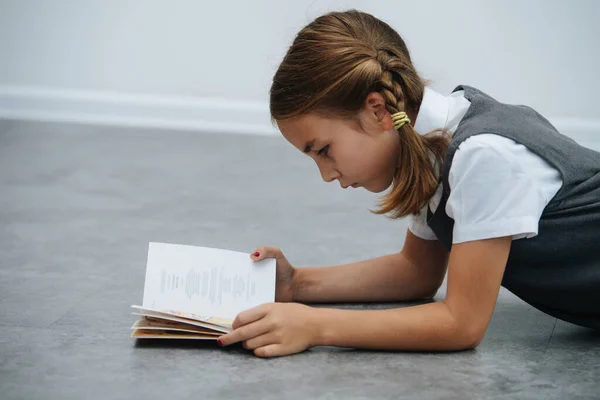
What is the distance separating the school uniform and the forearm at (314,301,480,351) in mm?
139

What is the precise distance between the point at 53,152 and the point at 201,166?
1.81 feet

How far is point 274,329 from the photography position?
1526mm

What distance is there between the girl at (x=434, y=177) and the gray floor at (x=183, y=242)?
0.21 ft

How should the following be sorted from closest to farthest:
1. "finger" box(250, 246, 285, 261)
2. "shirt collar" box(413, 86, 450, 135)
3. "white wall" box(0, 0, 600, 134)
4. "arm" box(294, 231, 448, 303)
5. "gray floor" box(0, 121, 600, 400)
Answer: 1. "gray floor" box(0, 121, 600, 400)
2. "shirt collar" box(413, 86, 450, 135)
3. "finger" box(250, 246, 285, 261)
4. "arm" box(294, 231, 448, 303)
5. "white wall" box(0, 0, 600, 134)

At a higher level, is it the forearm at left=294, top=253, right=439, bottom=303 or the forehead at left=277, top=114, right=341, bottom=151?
the forehead at left=277, top=114, right=341, bottom=151

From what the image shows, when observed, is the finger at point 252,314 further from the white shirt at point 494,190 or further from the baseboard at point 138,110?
the baseboard at point 138,110

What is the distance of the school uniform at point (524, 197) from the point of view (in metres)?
1.45

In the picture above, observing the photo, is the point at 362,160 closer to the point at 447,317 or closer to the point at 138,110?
the point at 447,317

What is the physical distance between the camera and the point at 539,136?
1.53m

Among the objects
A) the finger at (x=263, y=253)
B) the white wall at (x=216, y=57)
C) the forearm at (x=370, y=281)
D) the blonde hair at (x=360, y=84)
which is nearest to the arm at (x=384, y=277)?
the forearm at (x=370, y=281)

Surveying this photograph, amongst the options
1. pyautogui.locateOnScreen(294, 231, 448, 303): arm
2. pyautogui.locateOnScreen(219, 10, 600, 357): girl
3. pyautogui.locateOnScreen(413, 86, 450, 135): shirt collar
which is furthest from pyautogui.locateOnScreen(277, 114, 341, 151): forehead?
pyautogui.locateOnScreen(294, 231, 448, 303): arm

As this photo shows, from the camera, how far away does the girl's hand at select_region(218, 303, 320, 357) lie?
1514 millimetres

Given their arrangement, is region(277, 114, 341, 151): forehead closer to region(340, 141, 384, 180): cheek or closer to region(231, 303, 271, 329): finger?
region(340, 141, 384, 180): cheek

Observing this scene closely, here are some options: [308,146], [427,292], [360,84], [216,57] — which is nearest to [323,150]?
[308,146]
